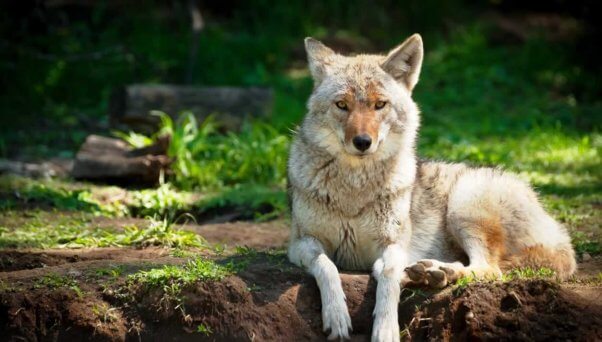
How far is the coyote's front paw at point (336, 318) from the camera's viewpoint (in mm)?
5094

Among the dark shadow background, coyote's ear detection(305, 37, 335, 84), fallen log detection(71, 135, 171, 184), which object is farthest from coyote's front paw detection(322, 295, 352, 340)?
the dark shadow background

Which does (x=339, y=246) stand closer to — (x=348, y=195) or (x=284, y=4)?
(x=348, y=195)

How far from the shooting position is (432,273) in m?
5.30

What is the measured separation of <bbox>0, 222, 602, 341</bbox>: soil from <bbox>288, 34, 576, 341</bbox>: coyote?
0.23 meters

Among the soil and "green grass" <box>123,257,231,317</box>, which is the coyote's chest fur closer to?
the soil

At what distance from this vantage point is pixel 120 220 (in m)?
7.70

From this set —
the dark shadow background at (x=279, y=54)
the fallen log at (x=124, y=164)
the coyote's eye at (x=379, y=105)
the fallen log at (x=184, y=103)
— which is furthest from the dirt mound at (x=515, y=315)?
the fallen log at (x=184, y=103)

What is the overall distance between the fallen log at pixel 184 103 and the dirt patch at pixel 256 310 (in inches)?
204

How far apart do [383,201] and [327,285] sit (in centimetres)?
88

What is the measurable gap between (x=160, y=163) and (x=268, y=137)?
1916 mm

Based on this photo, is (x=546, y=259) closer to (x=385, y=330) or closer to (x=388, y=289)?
(x=388, y=289)

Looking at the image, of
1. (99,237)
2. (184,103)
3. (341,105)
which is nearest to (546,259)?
(341,105)

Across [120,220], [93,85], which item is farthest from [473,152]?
[93,85]

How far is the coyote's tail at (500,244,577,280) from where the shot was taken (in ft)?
19.2
